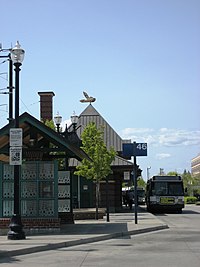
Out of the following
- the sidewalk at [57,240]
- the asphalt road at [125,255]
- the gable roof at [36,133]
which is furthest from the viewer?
the gable roof at [36,133]

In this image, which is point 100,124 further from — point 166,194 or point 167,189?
point 166,194

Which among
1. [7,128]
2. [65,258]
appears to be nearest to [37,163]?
[7,128]

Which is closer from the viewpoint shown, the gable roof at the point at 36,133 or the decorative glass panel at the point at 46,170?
the gable roof at the point at 36,133

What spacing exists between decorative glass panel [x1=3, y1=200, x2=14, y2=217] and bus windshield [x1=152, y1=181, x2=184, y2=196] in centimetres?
2041

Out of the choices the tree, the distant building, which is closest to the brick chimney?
the tree

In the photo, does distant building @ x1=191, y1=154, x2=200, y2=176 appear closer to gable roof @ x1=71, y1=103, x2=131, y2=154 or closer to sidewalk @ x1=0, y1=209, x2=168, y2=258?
gable roof @ x1=71, y1=103, x2=131, y2=154

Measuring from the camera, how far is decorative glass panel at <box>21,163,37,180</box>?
19.9 m

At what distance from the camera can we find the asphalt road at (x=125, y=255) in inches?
479

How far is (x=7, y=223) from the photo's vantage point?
754 inches

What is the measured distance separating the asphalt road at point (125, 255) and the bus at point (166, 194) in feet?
67.9

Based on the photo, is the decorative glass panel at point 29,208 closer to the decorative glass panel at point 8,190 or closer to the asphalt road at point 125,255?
the decorative glass panel at point 8,190

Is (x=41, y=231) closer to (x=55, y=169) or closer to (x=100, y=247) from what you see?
(x=55, y=169)

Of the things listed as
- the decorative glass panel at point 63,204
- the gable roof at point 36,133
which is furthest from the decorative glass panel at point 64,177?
the gable roof at point 36,133

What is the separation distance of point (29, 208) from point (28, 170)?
1.46 m
